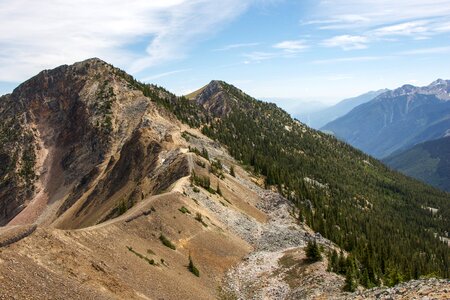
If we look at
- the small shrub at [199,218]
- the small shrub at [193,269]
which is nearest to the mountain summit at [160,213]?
the small shrub at [193,269]

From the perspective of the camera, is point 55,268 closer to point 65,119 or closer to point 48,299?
point 48,299

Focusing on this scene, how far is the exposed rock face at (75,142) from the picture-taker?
111312mm

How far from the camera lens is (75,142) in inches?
5984

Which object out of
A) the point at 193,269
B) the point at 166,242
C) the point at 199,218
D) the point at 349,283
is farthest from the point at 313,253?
the point at 199,218

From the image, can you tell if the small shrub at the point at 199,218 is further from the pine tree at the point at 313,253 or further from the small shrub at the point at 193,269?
the pine tree at the point at 313,253

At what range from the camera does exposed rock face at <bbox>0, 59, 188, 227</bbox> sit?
111m

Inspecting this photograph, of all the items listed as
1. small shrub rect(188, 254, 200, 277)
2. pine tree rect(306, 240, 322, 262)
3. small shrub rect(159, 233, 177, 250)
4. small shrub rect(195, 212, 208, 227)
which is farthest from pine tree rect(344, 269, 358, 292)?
small shrub rect(195, 212, 208, 227)

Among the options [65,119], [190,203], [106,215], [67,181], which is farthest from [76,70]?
[190,203]

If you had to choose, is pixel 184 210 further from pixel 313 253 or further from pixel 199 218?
pixel 313 253

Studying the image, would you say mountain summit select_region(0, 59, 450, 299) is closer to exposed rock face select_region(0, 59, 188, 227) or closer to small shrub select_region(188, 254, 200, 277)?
small shrub select_region(188, 254, 200, 277)

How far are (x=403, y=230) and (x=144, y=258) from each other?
146 meters

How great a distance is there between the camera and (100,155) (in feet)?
454

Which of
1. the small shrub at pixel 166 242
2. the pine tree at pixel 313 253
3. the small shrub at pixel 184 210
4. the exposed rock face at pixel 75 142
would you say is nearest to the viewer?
the pine tree at pixel 313 253

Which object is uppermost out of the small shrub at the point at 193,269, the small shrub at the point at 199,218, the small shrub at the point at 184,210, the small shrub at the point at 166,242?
the small shrub at the point at 184,210
